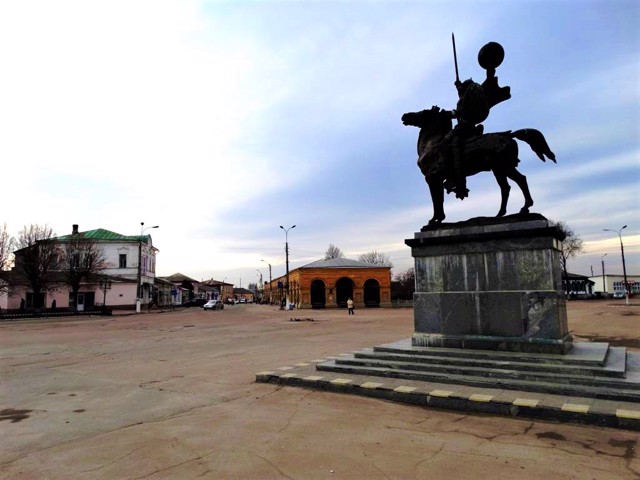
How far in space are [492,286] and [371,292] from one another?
53.8 m

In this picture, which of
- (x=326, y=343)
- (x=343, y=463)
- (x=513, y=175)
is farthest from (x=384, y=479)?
(x=326, y=343)

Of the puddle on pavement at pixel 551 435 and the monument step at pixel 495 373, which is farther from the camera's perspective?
the monument step at pixel 495 373

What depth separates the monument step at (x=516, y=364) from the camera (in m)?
6.54

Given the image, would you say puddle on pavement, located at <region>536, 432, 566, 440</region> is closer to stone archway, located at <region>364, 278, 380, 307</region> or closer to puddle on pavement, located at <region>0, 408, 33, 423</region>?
puddle on pavement, located at <region>0, 408, 33, 423</region>

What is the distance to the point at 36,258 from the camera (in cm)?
4459

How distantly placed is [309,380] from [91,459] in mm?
4023

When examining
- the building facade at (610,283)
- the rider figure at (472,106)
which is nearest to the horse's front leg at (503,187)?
the rider figure at (472,106)

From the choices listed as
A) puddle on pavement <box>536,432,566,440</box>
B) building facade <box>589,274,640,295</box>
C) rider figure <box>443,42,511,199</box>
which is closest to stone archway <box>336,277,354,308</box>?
rider figure <box>443,42,511,199</box>

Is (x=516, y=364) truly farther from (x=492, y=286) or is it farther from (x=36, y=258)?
(x=36, y=258)

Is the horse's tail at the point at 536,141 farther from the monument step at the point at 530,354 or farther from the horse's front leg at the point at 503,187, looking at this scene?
the monument step at the point at 530,354

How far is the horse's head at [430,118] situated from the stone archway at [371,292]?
51.5 meters

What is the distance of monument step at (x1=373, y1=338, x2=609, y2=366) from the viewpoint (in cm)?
691

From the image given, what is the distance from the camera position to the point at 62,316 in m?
42.0

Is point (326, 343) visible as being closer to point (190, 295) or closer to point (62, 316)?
point (62, 316)
